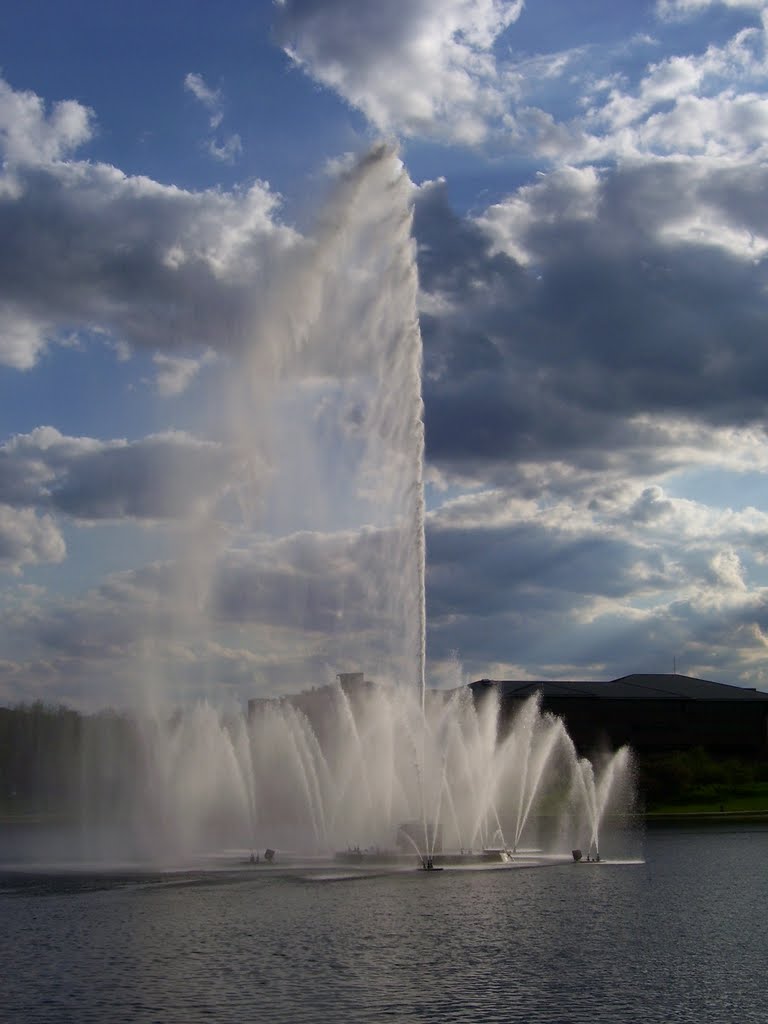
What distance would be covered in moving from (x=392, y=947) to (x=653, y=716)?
4620 inches

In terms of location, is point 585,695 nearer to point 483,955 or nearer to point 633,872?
point 633,872

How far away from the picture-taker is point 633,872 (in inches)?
2219

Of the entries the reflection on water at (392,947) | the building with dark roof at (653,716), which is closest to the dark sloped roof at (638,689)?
the building with dark roof at (653,716)

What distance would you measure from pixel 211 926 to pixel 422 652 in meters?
17.0

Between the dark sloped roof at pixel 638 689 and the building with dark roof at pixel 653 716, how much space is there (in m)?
0.12

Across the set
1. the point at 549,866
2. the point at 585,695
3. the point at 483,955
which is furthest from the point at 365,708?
the point at 585,695

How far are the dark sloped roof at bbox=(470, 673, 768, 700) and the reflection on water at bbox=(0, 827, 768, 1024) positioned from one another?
308 ft

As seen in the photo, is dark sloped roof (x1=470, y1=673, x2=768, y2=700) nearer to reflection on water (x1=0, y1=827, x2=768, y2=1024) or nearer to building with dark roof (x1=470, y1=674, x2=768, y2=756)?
building with dark roof (x1=470, y1=674, x2=768, y2=756)

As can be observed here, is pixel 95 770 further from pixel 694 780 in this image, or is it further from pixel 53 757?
pixel 694 780

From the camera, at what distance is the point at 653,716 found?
147625mm

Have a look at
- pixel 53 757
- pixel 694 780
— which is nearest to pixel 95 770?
pixel 53 757

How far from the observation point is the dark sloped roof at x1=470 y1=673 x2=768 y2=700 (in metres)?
149

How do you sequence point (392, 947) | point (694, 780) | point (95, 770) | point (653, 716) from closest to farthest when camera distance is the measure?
point (392, 947), point (694, 780), point (95, 770), point (653, 716)

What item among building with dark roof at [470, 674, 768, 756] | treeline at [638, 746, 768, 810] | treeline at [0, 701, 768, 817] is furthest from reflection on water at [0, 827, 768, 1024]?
building with dark roof at [470, 674, 768, 756]
